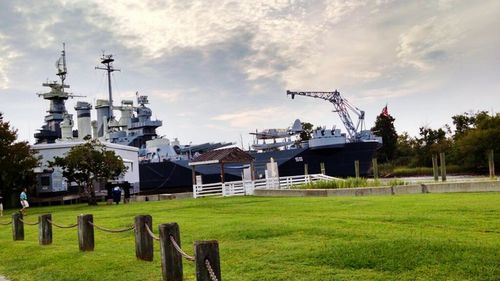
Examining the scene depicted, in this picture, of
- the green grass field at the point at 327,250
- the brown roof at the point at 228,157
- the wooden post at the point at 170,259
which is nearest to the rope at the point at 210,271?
the green grass field at the point at 327,250

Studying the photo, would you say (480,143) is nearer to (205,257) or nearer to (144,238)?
(144,238)

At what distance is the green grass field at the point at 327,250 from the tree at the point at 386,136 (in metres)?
63.4

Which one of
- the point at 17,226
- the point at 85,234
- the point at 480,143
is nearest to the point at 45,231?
the point at 17,226

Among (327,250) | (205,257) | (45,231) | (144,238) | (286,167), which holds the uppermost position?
(286,167)

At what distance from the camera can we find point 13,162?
34062 mm

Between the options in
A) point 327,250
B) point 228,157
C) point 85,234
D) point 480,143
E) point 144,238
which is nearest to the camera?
point 327,250

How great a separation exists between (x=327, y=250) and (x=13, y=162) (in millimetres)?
30366

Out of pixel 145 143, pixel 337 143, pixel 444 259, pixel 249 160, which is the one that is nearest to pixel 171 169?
pixel 145 143

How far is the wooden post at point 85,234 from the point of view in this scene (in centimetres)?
1119

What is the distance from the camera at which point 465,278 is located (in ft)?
21.1

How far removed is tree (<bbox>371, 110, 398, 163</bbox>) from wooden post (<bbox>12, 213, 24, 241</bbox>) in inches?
2564

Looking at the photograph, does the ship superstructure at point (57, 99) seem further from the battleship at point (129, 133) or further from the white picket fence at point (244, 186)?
the white picket fence at point (244, 186)

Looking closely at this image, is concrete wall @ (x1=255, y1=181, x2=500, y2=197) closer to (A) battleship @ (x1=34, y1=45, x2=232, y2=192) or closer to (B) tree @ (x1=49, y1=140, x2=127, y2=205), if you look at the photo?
(B) tree @ (x1=49, y1=140, x2=127, y2=205)

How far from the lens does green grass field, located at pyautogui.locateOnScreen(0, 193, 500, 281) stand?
23.3 ft
